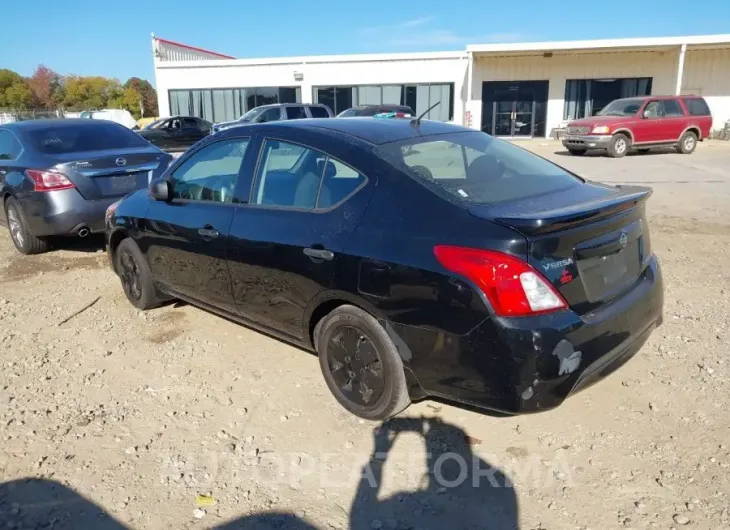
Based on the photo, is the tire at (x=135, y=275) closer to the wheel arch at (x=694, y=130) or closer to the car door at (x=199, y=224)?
the car door at (x=199, y=224)

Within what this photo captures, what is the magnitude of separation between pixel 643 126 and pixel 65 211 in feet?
58.6

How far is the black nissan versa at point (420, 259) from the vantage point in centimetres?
273

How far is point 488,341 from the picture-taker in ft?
8.95

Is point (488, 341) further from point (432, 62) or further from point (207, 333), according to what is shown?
point (432, 62)

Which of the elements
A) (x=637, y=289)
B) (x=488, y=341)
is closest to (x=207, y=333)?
(x=488, y=341)

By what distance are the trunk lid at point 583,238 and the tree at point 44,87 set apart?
287ft

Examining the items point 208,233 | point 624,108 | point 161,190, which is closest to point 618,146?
point 624,108

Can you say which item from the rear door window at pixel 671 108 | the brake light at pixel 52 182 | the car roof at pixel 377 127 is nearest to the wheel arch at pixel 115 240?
the brake light at pixel 52 182

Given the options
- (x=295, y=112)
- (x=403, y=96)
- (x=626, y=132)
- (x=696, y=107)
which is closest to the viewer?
(x=626, y=132)

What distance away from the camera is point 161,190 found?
4.47 meters

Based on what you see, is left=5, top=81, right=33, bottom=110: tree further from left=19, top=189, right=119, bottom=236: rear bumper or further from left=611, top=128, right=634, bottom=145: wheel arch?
left=19, top=189, right=119, bottom=236: rear bumper

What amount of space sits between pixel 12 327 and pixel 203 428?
8.60ft

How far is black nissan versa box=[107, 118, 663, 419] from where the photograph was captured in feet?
8.97

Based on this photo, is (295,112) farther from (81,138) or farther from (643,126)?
(81,138)
